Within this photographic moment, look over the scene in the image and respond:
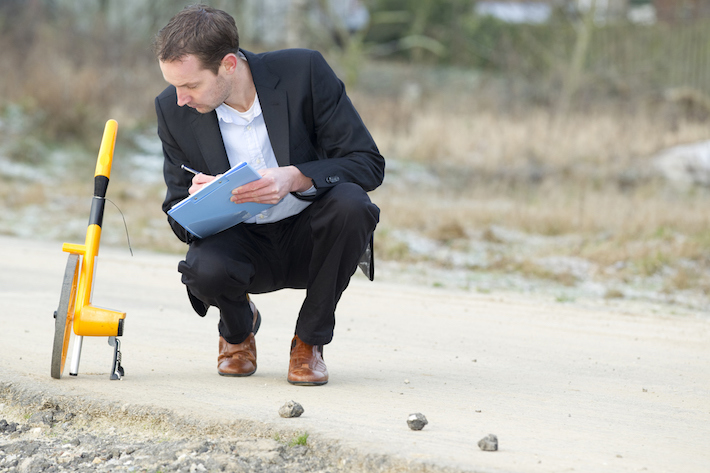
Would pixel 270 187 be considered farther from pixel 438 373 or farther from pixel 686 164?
pixel 686 164

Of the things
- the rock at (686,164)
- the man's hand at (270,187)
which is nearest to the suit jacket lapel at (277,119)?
the man's hand at (270,187)

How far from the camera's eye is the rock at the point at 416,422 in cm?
295

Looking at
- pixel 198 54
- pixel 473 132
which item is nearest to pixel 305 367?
pixel 198 54

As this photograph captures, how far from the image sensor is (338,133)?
3.46 meters

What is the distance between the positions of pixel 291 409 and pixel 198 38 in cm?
152

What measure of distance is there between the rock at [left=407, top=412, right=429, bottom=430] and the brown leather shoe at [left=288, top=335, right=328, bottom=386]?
697 mm

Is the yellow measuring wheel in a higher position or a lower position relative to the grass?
higher

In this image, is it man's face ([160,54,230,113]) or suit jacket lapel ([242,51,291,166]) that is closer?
man's face ([160,54,230,113])

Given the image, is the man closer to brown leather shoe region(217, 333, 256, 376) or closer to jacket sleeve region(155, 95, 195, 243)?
jacket sleeve region(155, 95, 195, 243)

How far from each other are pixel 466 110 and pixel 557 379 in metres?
11.8

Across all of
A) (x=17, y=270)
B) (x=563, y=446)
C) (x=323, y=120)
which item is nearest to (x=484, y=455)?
(x=563, y=446)

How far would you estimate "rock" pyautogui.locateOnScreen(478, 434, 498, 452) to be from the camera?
2.75 m

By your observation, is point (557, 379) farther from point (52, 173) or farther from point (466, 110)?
point (466, 110)

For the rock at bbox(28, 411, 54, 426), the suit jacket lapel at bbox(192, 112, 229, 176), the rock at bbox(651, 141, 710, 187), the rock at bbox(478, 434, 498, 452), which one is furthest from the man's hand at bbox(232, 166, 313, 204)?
the rock at bbox(651, 141, 710, 187)
